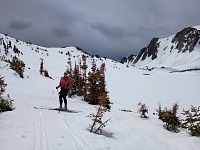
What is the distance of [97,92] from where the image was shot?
17000mm

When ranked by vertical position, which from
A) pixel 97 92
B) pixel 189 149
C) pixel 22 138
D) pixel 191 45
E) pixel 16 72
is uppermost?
pixel 191 45

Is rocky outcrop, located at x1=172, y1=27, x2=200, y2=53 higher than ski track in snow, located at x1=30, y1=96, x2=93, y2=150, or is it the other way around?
rocky outcrop, located at x1=172, y1=27, x2=200, y2=53

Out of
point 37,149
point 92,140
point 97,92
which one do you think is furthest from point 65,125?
point 97,92

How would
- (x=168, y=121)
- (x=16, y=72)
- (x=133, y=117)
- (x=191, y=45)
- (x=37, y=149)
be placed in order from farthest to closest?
(x=191, y=45), (x=16, y=72), (x=133, y=117), (x=168, y=121), (x=37, y=149)

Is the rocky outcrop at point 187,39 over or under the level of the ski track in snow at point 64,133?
over

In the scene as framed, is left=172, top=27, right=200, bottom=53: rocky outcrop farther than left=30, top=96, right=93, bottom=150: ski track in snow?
Yes

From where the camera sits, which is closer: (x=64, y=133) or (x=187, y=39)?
(x=64, y=133)

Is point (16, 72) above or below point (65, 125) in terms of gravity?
above

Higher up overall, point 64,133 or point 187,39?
point 187,39

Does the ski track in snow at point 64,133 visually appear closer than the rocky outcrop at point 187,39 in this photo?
Yes

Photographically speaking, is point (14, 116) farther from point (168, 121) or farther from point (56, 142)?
point (168, 121)

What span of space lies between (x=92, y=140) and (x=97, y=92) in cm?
949

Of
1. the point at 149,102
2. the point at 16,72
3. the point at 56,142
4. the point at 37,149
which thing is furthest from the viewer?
the point at 16,72

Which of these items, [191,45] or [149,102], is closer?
[149,102]
